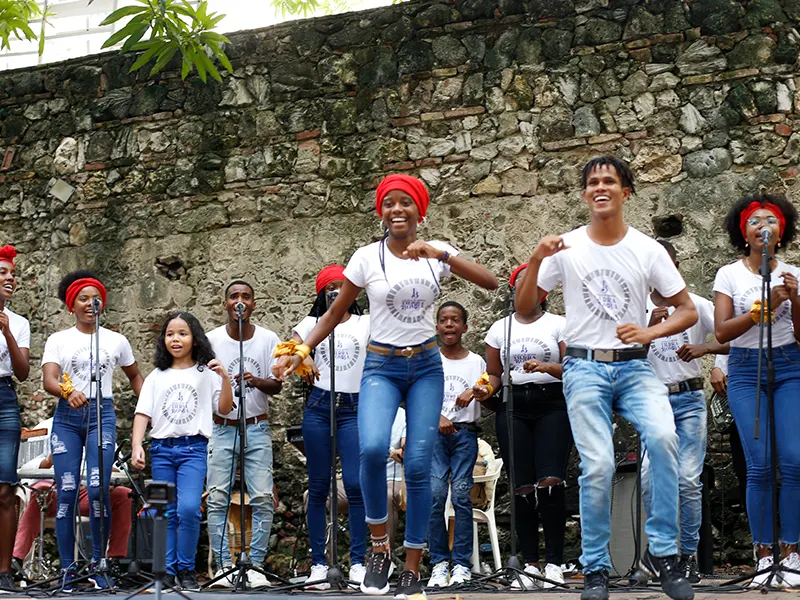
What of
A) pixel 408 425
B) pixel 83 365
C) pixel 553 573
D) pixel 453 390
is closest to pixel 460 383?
pixel 453 390

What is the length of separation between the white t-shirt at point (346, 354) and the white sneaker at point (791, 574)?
8.31 feet

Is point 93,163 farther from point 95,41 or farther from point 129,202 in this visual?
point 95,41

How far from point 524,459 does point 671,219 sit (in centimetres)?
252

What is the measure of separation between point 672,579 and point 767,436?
5.08ft

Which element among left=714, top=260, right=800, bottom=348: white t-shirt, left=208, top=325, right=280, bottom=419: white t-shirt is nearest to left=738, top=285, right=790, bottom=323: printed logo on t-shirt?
left=714, top=260, right=800, bottom=348: white t-shirt

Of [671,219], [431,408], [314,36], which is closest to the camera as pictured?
[431,408]

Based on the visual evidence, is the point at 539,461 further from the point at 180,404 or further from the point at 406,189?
the point at 180,404

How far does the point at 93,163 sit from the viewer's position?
926 centimetres

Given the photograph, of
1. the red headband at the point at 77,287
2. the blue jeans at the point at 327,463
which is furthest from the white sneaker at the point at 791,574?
the red headband at the point at 77,287

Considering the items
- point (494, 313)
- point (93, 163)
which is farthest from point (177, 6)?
point (494, 313)

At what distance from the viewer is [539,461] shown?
6.30 metres

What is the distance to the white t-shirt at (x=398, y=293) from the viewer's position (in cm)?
506

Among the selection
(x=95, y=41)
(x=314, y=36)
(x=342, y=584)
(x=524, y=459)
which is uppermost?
(x=95, y=41)

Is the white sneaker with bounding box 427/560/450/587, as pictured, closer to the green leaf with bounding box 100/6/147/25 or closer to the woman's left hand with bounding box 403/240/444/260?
the woman's left hand with bounding box 403/240/444/260
